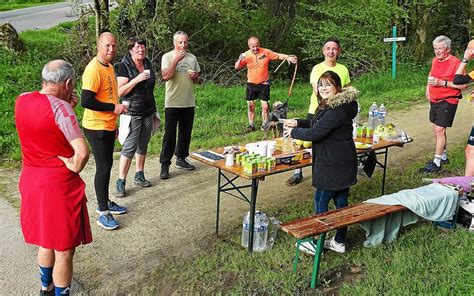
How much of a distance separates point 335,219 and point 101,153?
2229 millimetres

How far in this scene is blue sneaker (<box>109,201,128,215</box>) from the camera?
17.2 feet

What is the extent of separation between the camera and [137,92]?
5445mm

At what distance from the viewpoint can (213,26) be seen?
1523 cm

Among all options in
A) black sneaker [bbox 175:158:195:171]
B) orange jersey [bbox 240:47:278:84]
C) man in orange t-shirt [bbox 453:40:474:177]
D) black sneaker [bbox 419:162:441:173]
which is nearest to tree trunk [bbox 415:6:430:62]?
orange jersey [bbox 240:47:278:84]

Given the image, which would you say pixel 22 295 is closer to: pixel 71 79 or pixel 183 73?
pixel 71 79

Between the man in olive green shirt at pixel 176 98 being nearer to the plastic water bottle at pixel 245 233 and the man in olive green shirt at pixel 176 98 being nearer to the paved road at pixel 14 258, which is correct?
the paved road at pixel 14 258

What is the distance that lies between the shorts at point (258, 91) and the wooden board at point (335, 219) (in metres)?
4.47

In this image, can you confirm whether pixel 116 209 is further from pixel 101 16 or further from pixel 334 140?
pixel 101 16

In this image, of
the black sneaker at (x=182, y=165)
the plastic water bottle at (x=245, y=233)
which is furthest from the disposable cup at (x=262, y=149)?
the black sneaker at (x=182, y=165)

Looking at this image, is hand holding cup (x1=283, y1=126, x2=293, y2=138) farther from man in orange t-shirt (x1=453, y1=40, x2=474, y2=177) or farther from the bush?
the bush

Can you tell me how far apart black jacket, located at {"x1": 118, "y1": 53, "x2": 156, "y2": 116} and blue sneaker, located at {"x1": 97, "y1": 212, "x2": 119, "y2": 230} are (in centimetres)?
113

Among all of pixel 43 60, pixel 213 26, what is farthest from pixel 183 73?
pixel 213 26

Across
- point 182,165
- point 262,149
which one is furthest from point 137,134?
point 262,149

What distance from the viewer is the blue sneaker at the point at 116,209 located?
524 centimetres
